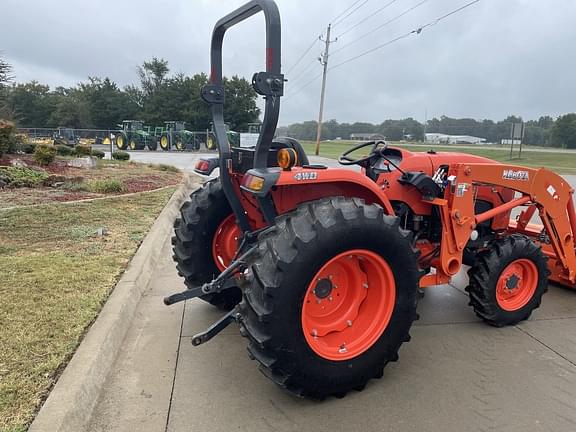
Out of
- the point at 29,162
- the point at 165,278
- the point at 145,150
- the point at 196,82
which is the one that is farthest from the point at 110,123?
the point at 165,278

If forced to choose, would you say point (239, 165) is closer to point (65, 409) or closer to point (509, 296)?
point (65, 409)

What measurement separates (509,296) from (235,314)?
8.33 feet

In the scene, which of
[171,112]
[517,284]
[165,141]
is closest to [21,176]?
[517,284]

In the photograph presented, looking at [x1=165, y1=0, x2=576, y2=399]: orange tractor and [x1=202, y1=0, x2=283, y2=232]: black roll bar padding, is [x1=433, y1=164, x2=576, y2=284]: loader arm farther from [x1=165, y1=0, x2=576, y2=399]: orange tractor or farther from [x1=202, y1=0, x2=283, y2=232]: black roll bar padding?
[x1=202, y1=0, x2=283, y2=232]: black roll bar padding

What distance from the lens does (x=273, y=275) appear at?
98.4 inches

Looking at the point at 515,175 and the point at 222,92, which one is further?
the point at 515,175

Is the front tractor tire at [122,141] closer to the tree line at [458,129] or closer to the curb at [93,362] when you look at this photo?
the tree line at [458,129]

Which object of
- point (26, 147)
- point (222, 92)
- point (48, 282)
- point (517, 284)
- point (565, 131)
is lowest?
point (48, 282)

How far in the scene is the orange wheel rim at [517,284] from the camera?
3.85m

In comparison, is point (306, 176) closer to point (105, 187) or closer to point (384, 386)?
point (384, 386)

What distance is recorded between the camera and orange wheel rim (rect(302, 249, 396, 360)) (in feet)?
9.40

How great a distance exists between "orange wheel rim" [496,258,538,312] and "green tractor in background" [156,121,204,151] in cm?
3340

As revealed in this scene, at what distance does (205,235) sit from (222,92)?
3.93ft

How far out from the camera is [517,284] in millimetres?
3936
